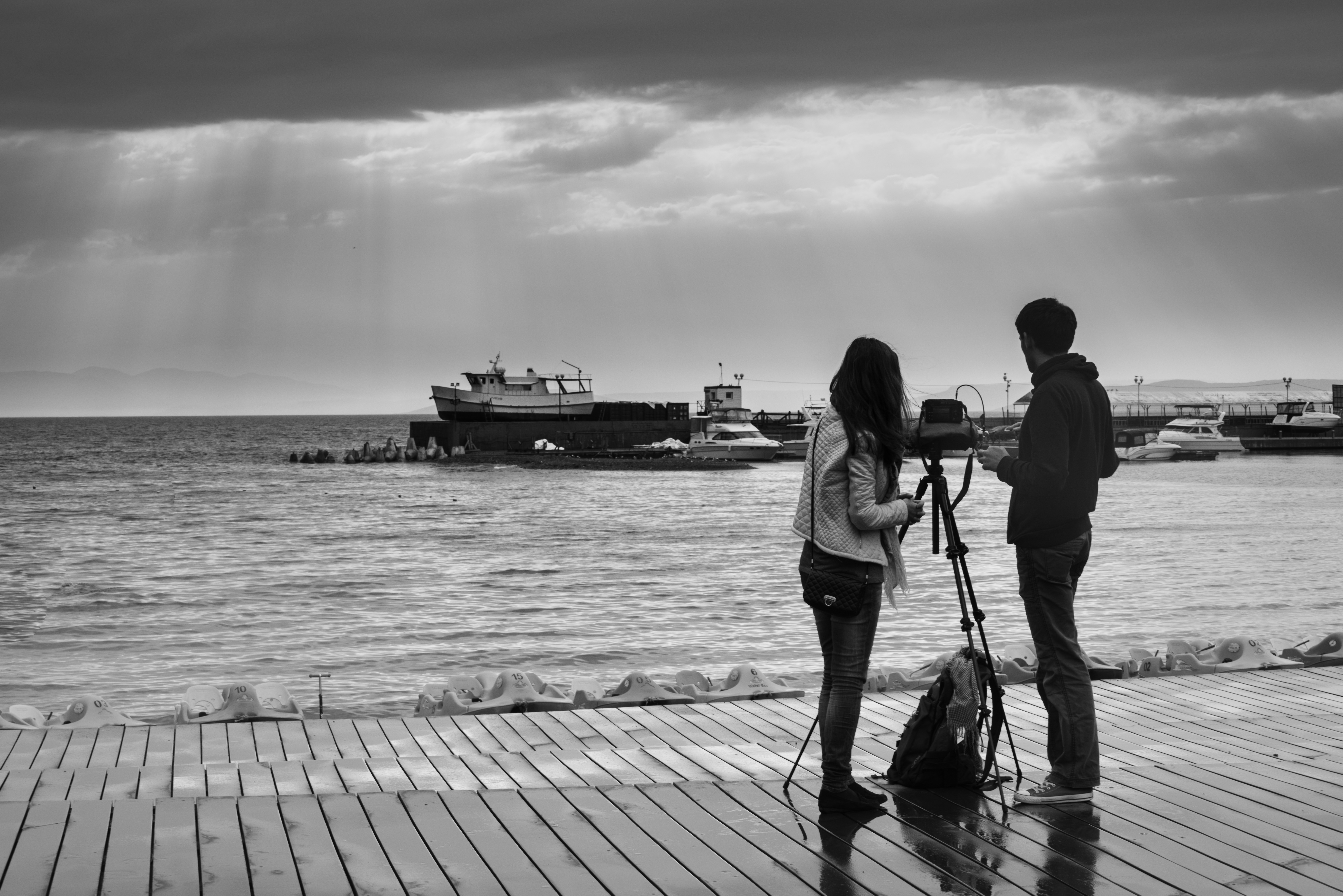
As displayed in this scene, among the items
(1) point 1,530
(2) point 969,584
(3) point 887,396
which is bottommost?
(1) point 1,530

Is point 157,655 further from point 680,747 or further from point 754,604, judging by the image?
point 680,747

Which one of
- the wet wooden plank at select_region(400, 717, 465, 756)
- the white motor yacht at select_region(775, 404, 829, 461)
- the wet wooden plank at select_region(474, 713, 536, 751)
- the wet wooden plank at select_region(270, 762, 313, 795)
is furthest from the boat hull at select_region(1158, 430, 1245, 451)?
the wet wooden plank at select_region(270, 762, 313, 795)

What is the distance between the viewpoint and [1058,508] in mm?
4547

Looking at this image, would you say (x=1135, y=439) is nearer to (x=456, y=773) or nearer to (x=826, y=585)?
(x=456, y=773)

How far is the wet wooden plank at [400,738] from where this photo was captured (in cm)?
621

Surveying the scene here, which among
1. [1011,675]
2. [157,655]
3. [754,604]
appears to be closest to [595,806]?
[1011,675]

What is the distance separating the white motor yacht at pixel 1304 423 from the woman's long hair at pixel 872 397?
93.3m

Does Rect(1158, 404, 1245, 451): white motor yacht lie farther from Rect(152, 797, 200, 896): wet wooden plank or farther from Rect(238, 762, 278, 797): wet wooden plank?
Rect(152, 797, 200, 896): wet wooden plank

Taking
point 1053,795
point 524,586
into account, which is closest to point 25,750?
point 1053,795

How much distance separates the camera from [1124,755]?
5617 millimetres

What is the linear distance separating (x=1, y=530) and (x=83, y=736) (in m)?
32.8

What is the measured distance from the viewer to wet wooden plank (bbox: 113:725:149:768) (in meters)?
5.99

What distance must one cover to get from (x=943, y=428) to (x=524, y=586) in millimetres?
16465

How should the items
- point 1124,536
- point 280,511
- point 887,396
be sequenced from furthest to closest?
point 280,511 → point 1124,536 → point 887,396
